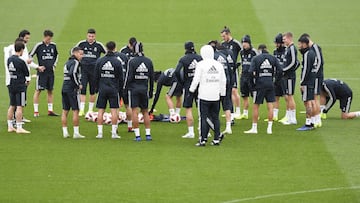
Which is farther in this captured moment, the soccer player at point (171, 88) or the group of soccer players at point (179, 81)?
the soccer player at point (171, 88)

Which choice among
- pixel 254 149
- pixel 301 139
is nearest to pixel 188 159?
pixel 254 149

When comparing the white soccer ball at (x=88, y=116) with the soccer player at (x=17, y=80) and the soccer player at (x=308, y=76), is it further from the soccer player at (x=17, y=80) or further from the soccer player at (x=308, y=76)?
the soccer player at (x=308, y=76)

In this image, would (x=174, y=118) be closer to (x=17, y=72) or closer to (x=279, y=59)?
(x=279, y=59)

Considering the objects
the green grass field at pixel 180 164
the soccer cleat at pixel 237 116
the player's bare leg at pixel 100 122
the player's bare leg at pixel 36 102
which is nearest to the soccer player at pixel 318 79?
the green grass field at pixel 180 164

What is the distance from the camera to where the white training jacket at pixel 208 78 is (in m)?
23.1

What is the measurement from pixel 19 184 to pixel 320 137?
8811 millimetres

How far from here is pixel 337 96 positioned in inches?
1104

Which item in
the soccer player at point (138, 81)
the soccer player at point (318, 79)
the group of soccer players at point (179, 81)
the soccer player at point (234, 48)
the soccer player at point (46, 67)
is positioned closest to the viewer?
the soccer player at point (138, 81)

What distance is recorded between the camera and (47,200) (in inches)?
712

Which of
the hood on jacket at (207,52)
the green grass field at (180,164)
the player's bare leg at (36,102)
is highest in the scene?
the hood on jacket at (207,52)

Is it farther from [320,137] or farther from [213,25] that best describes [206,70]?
[213,25]

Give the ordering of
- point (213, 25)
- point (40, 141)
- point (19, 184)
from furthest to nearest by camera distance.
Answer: point (213, 25)
point (40, 141)
point (19, 184)

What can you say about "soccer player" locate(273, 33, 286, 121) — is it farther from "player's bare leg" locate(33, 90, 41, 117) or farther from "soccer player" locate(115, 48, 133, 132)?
"player's bare leg" locate(33, 90, 41, 117)

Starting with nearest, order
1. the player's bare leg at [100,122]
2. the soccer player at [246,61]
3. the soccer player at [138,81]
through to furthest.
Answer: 1. the soccer player at [138,81]
2. the player's bare leg at [100,122]
3. the soccer player at [246,61]
